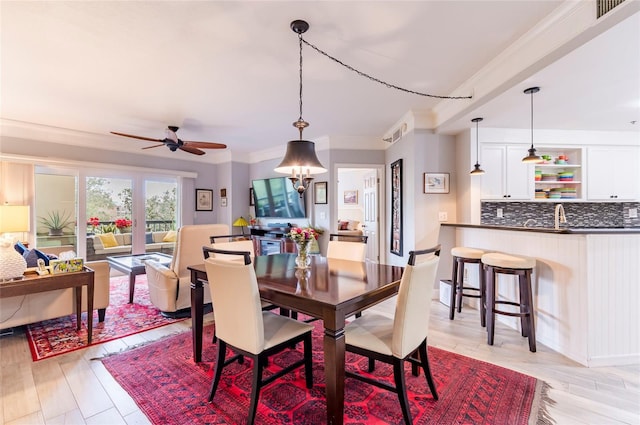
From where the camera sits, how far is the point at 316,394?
1887mm

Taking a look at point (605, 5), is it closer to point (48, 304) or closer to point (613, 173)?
point (613, 173)

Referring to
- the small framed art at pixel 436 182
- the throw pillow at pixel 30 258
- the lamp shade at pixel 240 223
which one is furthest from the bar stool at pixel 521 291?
the lamp shade at pixel 240 223

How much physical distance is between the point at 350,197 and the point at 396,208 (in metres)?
3.47

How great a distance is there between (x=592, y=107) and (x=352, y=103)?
105 inches

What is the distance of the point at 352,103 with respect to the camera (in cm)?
362

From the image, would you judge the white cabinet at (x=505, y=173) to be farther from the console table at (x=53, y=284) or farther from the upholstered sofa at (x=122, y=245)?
the upholstered sofa at (x=122, y=245)

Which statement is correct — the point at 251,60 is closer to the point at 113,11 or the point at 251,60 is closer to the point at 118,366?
the point at 113,11

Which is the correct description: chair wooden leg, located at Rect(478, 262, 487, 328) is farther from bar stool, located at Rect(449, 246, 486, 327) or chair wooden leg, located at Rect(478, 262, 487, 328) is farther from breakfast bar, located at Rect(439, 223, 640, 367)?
breakfast bar, located at Rect(439, 223, 640, 367)

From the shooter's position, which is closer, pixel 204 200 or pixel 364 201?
pixel 204 200

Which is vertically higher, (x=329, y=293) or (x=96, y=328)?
(x=329, y=293)

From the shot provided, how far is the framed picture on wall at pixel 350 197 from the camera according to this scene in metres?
A: 7.92

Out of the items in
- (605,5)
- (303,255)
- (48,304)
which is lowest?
(48,304)

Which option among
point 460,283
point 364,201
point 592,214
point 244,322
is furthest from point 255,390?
point 364,201

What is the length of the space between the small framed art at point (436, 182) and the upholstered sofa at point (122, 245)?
5108 mm
